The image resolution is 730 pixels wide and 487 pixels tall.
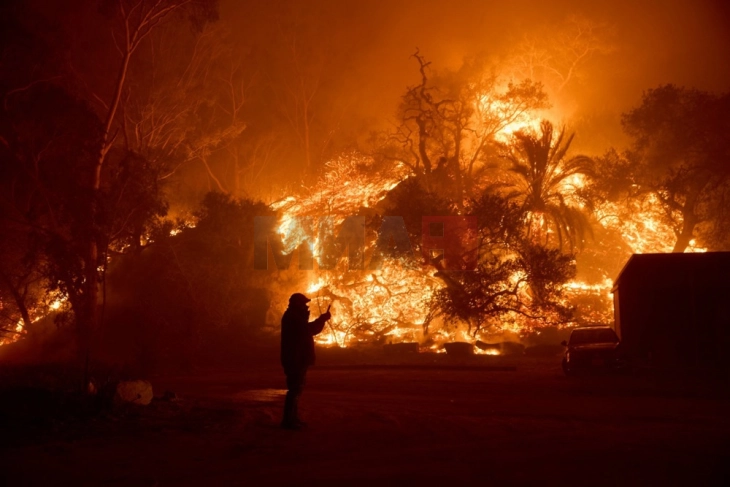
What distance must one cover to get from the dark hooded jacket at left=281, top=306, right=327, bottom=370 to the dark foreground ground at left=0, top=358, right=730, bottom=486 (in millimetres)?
1015

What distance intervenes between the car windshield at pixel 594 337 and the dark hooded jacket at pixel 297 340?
38.1 ft

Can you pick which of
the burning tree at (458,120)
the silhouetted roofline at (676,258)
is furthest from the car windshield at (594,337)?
the burning tree at (458,120)

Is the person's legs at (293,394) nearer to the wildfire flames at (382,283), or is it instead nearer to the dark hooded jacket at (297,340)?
the dark hooded jacket at (297,340)

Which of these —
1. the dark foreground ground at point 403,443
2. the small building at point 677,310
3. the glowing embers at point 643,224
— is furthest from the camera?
the glowing embers at point 643,224

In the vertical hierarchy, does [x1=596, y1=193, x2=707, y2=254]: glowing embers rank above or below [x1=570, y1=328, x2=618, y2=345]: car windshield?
above

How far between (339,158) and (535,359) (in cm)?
1831

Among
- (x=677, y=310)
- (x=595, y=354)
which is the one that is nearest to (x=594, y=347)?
(x=595, y=354)

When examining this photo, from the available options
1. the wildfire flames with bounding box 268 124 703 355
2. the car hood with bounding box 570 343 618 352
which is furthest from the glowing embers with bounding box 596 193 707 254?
the car hood with bounding box 570 343 618 352

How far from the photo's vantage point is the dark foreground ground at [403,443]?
716 centimetres

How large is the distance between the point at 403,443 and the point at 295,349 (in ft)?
6.63

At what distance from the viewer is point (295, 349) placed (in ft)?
31.4

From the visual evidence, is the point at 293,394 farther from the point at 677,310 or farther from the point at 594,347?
the point at 677,310

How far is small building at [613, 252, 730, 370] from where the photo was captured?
1773cm

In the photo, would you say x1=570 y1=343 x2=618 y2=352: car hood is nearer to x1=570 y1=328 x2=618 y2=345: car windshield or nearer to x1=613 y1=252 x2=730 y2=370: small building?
x1=570 y1=328 x2=618 y2=345: car windshield
